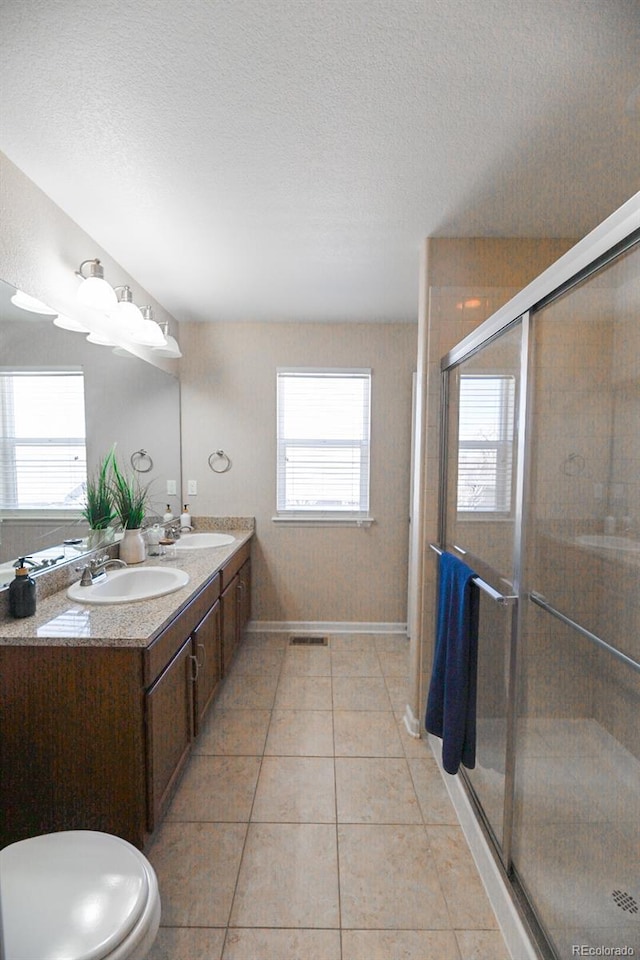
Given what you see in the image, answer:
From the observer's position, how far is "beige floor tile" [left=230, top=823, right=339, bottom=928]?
1.32 meters

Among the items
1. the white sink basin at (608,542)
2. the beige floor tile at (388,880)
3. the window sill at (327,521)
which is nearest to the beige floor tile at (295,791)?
the beige floor tile at (388,880)

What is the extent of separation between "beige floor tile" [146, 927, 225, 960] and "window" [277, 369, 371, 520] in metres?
2.30

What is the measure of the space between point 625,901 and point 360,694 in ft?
4.89

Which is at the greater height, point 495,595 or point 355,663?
point 495,595

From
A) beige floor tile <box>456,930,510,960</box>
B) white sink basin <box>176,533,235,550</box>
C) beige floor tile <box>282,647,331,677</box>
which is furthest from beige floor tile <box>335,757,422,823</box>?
white sink basin <box>176,533,235,550</box>

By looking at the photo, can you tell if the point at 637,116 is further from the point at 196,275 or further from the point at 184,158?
the point at 196,275

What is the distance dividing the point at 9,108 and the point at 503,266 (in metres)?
1.97

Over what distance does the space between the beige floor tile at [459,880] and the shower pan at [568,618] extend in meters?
0.14

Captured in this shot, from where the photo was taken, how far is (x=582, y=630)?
3.80 feet

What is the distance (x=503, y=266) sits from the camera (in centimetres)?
204

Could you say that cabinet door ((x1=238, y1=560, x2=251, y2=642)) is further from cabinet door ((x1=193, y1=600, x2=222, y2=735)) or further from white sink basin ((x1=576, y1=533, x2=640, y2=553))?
white sink basin ((x1=576, y1=533, x2=640, y2=553))

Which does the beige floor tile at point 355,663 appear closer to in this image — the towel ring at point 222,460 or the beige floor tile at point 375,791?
the beige floor tile at point 375,791

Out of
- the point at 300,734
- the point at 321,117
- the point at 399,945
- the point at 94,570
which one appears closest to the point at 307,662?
the point at 300,734

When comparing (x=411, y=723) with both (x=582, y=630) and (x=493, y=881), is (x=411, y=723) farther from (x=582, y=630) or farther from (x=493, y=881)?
(x=582, y=630)
